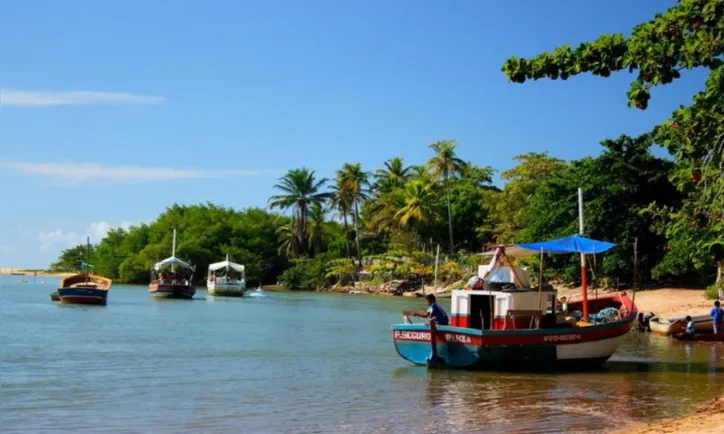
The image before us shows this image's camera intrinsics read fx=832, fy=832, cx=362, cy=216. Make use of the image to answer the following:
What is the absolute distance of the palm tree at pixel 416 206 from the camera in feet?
234

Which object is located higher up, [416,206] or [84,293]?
[416,206]

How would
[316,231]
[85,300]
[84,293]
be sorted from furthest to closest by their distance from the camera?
[316,231] → [85,300] → [84,293]

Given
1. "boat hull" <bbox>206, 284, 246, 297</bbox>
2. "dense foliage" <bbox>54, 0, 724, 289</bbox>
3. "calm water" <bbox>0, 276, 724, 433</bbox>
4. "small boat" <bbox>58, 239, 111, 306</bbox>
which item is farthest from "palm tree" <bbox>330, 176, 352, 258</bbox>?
"calm water" <bbox>0, 276, 724, 433</bbox>

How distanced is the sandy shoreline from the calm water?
84 centimetres

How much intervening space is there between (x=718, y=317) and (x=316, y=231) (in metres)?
64.4

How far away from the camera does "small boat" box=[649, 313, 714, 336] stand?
27422mm

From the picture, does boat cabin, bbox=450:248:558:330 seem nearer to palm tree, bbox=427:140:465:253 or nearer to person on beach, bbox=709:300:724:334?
person on beach, bbox=709:300:724:334

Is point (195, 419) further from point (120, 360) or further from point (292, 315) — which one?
point (292, 315)

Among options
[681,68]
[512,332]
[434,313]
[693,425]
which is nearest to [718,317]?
[512,332]

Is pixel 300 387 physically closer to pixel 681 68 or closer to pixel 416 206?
pixel 681 68

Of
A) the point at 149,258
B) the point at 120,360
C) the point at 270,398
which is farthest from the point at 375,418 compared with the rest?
the point at 149,258

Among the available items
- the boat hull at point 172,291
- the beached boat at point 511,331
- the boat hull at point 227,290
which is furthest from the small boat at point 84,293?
the beached boat at point 511,331

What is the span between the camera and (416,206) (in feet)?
236

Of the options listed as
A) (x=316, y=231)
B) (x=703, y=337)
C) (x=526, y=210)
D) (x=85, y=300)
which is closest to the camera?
(x=703, y=337)
